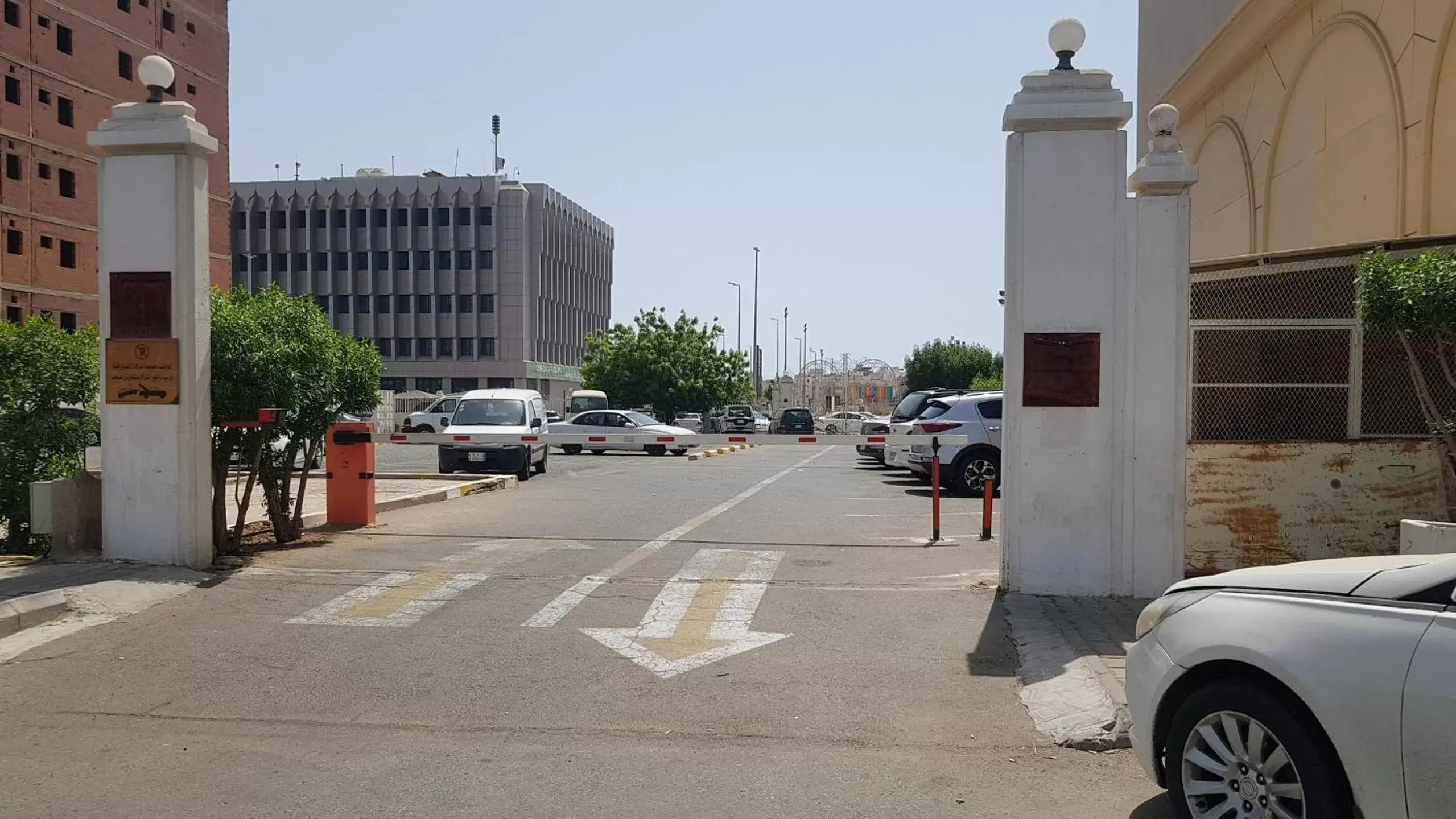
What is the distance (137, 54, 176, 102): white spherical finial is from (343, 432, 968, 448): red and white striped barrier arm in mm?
4325

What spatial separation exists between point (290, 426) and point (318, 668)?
4.21m

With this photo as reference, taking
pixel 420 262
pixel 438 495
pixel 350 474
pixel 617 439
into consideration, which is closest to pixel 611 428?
pixel 617 439

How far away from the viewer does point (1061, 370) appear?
28.0 ft

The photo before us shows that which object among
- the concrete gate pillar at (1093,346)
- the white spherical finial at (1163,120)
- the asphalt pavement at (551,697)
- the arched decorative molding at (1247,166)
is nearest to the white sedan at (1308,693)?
the asphalt pavement at (551,697)

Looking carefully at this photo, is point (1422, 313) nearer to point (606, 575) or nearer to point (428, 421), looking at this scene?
point (606, 575)

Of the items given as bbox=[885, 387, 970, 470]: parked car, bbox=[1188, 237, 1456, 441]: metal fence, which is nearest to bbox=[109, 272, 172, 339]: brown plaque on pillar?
bbox=[1188, 237, 1456, 441]: metal fence

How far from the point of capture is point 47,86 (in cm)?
4728

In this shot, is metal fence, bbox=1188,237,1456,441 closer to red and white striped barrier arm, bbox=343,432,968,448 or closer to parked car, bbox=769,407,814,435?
red and white striped barrier arm, bbox=343,432,968,448

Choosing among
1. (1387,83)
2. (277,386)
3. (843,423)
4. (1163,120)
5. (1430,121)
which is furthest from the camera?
(843,423)

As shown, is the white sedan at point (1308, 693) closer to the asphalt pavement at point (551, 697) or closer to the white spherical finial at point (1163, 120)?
the asphalt pavement at point (551, 697)

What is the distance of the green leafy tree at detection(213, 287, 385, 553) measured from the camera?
9.75 m

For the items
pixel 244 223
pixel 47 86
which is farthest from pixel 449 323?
pixel 47 86

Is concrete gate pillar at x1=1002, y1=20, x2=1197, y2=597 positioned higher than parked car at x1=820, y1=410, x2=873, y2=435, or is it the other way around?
concrete gate pillar at x1=1002, y1=20, x2=1197, y2=597

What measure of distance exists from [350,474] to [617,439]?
16.3 metres
